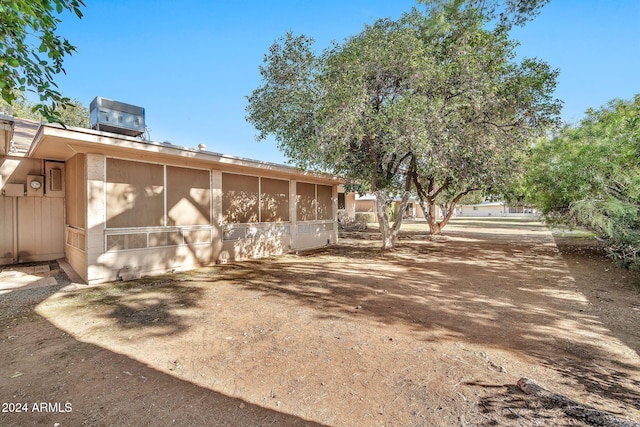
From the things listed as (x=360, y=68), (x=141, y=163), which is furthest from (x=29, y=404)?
(x=360, y=68)

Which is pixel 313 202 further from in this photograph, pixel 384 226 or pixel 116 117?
pixel 116 117

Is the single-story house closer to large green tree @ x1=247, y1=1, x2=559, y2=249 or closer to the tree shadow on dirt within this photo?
large green tree @ x1=247, y1=1, x2=559, y2=249

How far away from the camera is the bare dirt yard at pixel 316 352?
2293mm

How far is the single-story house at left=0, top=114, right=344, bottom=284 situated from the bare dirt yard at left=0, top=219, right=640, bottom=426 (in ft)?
3.31

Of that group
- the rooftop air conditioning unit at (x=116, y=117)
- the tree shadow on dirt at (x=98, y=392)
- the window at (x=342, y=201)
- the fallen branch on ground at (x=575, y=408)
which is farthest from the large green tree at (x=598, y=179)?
the window at (x=342, y=201)

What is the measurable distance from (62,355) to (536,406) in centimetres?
451

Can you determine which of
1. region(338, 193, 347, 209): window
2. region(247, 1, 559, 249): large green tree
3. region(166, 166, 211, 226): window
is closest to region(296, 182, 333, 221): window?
region(247, 1, 559, 249): large green tree

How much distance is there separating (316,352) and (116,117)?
7.30 meters

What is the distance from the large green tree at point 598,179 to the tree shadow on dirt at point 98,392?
28.4 feet

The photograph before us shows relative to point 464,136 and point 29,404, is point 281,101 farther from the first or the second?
point 29,404

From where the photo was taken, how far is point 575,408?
7.05 ft

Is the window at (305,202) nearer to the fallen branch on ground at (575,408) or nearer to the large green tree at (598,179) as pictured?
the large green tree at (598,179)

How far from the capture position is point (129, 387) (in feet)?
8.48

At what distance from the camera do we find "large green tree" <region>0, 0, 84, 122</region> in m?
2.45
